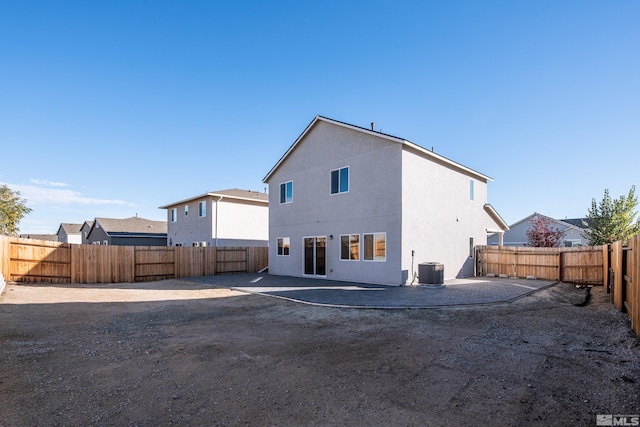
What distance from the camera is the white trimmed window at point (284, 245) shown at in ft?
62.2

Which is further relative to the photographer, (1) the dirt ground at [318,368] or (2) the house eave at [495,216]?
(2) the house eave at [495,216]

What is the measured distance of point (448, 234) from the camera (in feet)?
55.2

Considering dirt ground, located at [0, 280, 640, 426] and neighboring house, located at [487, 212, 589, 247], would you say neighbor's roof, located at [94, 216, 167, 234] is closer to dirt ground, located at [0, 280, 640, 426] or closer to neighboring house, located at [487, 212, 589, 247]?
dirt ground, located at [0, 280, 640, 426]

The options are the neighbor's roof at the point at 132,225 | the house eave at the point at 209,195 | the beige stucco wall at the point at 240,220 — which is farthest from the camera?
the neighbor's roof at the point at 132,225

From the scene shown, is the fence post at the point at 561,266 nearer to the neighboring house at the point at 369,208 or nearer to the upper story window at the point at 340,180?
the neighboring house at the point at 369,208

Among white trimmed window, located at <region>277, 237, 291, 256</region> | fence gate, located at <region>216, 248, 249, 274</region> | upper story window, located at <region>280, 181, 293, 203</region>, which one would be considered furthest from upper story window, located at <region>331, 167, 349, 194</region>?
fence gate, located at <region>216, 248, 249, 274</region>

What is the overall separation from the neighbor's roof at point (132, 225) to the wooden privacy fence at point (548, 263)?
3430 centimetres

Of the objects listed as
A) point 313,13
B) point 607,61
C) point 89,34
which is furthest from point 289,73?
point 607,61

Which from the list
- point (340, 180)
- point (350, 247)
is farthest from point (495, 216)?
point (340, 180)

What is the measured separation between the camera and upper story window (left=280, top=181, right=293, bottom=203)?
19016 mm

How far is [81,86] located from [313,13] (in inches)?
431

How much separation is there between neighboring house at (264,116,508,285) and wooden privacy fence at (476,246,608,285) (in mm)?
897

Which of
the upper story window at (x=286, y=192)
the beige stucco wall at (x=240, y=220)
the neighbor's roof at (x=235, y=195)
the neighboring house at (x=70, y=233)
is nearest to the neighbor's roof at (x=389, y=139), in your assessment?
the upper story window at (x=286, y=192)

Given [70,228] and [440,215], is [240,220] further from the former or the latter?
[70,228]
